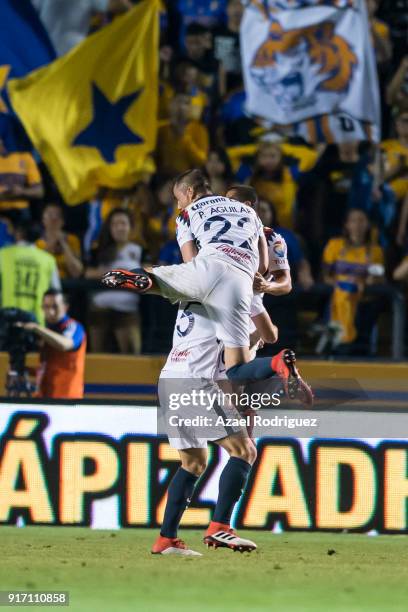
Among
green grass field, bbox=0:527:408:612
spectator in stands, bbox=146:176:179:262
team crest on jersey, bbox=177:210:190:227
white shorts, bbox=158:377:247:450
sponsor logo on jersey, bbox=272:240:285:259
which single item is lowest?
green grass field, bbox=0:527:408:612

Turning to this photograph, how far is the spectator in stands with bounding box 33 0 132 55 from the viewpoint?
13.5m

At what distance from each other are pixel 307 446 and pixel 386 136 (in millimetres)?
5685

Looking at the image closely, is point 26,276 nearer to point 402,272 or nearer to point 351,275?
point 351,275

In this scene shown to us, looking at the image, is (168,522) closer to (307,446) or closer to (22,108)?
(307,446)

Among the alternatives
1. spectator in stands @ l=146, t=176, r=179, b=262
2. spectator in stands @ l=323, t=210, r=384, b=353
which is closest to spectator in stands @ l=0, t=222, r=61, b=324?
spectator in stands @ l=146, t=176, r=179, b=262

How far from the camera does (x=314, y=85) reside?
12.8 m

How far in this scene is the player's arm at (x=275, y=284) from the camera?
27.3 ft

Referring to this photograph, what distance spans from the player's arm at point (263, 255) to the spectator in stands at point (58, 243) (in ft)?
13.4

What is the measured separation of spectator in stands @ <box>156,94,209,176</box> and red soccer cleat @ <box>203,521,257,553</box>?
18.4 feet

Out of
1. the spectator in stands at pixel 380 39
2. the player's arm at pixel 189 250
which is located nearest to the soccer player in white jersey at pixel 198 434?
the player's arm at pixel 189 250

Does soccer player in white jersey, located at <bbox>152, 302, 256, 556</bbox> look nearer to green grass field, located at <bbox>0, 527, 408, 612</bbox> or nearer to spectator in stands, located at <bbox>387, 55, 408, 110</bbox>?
green grass field, located at <bbox>0, 527, 408, 612</bbox>

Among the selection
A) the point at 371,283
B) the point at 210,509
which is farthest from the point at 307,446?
the point at 371,283

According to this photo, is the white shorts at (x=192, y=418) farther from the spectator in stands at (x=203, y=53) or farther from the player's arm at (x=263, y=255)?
the spectator in stands at (x=203, y=53)

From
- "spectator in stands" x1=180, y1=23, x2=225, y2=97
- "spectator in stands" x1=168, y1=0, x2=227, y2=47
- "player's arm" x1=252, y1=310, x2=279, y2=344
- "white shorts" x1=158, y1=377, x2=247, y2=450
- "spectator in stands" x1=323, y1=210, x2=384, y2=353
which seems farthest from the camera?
"spectator in stands" x1=168, y1=0, x2=227, y2=47
